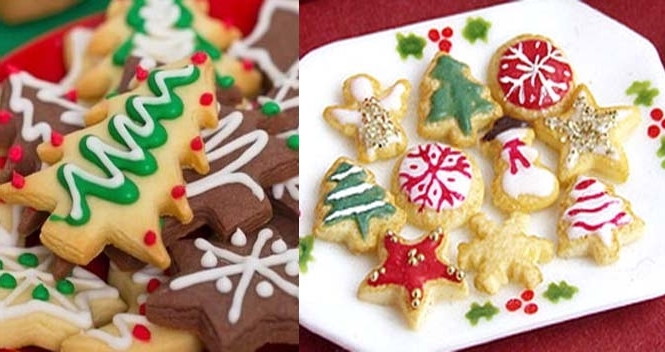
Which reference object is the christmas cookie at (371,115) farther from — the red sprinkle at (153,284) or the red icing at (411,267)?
the red sprinkle at (153,284)

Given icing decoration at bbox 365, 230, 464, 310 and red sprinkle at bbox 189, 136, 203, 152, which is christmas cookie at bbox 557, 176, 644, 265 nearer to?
icing decoration at bbox 365, 230, 464, 310

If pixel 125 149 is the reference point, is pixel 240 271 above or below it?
below

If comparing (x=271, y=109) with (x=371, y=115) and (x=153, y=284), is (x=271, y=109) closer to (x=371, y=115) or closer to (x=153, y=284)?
(x=371, y=115)

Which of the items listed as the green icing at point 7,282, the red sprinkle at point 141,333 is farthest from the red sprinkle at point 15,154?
the red sprinkle at point 141,333

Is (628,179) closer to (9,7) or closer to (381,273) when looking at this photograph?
(381,273)

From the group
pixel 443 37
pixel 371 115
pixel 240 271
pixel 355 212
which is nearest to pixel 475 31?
pixel 443 37

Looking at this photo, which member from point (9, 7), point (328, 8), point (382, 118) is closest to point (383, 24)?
point (328, 8)
